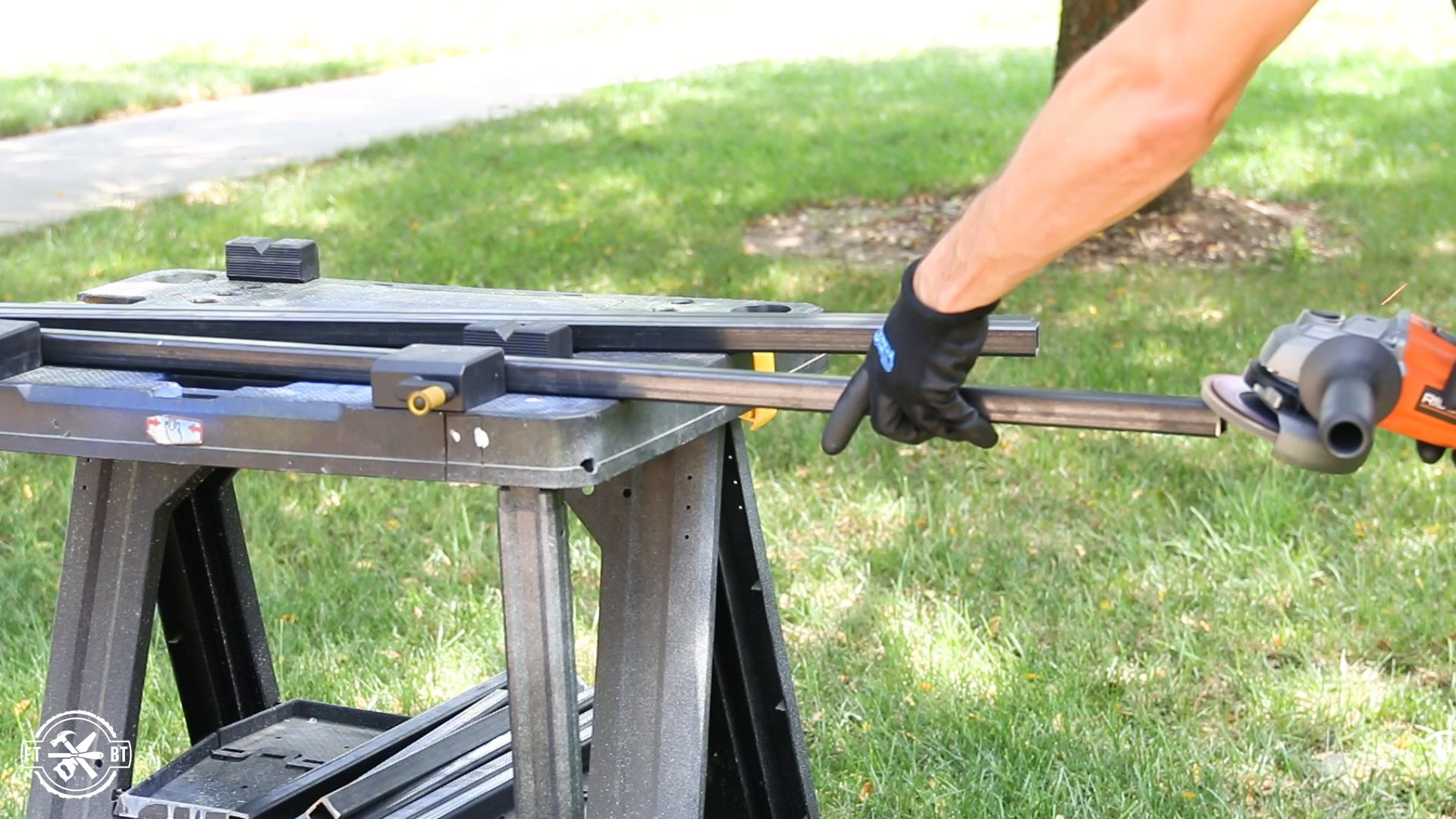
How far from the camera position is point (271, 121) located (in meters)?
11.1

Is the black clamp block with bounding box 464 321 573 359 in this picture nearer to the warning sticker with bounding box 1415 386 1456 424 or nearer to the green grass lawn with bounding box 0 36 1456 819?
the warning sticker with bounding box 1415 386 1456 424

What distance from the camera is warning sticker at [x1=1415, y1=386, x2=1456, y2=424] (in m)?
1.60

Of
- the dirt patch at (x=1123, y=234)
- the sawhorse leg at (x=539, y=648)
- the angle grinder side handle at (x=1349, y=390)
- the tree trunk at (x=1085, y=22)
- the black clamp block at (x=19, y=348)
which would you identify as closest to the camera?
the angle grinder side handle at (x=1349, y=390)

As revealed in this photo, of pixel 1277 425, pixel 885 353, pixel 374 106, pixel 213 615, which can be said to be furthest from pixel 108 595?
pixel 374 106

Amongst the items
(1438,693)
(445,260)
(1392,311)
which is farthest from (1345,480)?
(445,260)

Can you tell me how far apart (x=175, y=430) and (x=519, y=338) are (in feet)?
1.49

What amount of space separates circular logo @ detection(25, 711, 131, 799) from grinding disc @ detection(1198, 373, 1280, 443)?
159cm

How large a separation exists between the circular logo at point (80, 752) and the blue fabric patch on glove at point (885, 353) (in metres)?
1.27

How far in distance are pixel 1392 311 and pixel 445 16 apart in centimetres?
1502

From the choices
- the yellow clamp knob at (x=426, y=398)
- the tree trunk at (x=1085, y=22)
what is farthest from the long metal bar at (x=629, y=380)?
the tree trunk at (x=1085, y=22)

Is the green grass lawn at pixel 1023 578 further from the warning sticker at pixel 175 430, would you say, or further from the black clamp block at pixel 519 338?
the warning sticker at pixel 175 430

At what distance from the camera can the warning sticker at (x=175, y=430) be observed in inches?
75.5

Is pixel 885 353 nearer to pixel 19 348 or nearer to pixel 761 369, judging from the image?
pixel 761 369

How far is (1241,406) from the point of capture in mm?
1622
